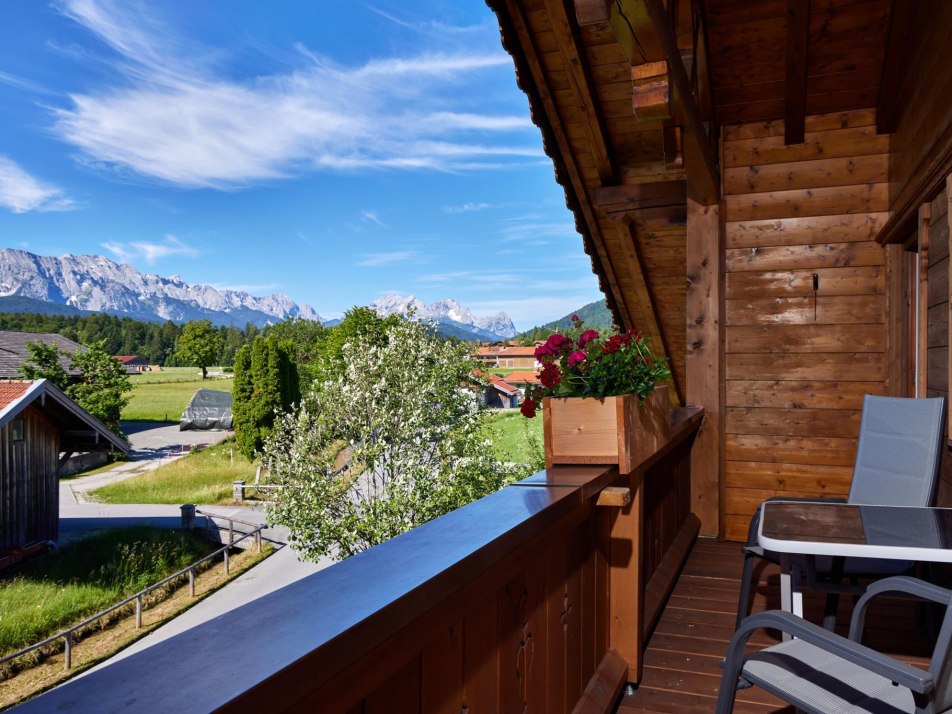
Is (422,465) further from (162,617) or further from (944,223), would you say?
(944,223)

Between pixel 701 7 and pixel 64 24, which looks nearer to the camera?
pixel 701 7

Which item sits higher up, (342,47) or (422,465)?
(342,47)

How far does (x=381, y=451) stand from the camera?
12.3 meters

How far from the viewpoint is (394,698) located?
92 cm

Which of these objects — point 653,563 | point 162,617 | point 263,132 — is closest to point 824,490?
point 653,563

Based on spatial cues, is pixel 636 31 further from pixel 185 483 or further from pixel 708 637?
pixel 185 483

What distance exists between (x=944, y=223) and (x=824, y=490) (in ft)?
6.50

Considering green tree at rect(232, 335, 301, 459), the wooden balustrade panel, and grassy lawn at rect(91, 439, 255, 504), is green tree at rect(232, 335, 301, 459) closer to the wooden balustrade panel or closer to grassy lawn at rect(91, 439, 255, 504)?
grassy lawn at rect(91, 439, 255, 504)

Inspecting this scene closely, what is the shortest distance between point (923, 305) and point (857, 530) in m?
2.03

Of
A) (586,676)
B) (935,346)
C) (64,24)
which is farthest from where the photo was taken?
(64,24)

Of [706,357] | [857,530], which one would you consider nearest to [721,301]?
[706,357]

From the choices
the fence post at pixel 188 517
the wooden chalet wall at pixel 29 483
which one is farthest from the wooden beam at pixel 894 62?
the fence post at pixel 188 517

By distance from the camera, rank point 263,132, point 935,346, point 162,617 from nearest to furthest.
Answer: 1. point 935,346
2. point 162,617
3. point 263,132

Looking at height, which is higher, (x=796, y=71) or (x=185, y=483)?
(x=796, y=71)
